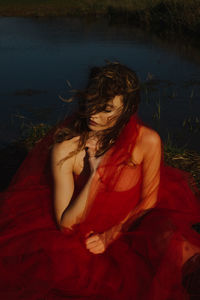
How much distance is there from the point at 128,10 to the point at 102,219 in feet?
41.4

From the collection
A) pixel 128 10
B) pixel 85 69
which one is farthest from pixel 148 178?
pixel 128 10

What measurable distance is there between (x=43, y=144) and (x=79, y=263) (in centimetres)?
89

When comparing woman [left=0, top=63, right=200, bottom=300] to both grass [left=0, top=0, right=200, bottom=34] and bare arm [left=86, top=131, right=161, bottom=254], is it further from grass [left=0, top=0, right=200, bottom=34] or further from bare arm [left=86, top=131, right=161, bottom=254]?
grass [left=0, top=0, right=200, bottom=34]

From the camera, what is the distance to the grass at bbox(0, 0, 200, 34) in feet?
32.5

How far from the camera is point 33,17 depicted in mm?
14969

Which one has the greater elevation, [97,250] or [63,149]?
[63,149]

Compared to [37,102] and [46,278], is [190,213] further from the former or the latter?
[37,102]

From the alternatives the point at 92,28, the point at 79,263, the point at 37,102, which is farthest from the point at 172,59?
the point at 79,263

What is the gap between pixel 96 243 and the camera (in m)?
2.02

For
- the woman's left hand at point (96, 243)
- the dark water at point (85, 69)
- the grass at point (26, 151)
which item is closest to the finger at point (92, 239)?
the woman's left hand at point (96, 243)

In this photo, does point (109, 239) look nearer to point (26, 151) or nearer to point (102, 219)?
point (102, 219)

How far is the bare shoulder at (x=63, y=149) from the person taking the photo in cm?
213

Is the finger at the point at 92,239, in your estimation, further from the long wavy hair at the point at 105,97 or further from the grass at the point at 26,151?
the grass at the point at 26,151

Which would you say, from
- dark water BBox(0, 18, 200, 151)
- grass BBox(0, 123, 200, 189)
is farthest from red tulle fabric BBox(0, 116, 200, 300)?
grass BBox(0, 123, 200, 189)
